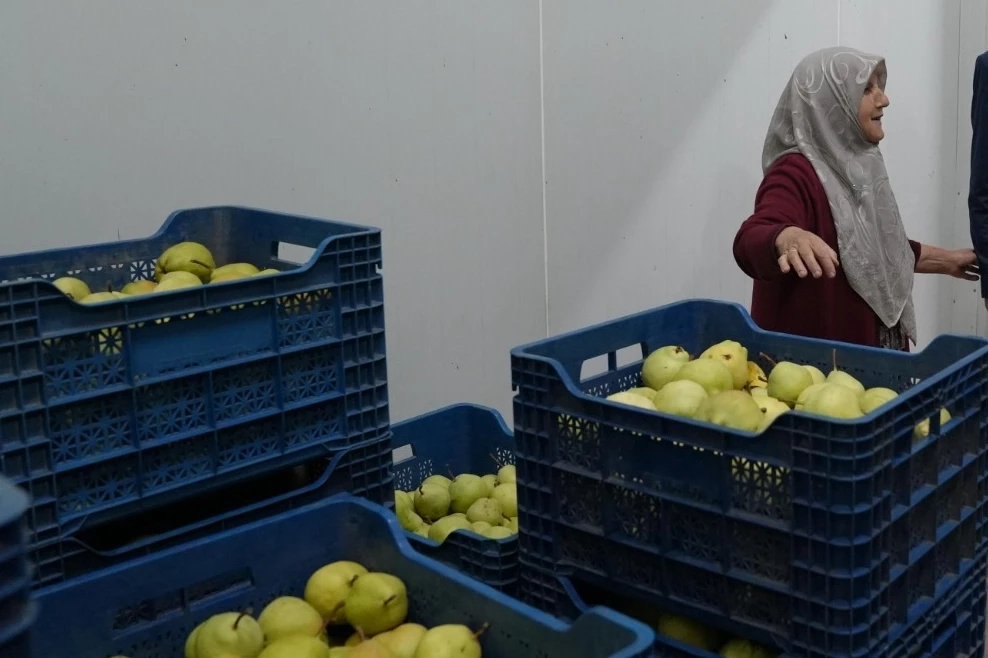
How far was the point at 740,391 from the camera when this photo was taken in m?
1.43

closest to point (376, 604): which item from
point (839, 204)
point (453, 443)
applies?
point (453, 443)

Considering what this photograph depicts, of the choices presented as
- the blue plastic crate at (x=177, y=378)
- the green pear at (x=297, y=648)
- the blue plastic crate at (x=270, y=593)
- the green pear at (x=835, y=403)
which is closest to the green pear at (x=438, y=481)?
the blue plastic crate at (x=177, y=378)

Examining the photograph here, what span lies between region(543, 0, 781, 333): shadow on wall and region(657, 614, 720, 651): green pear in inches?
76.8

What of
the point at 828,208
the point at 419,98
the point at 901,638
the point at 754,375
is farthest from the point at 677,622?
the point at 419,98

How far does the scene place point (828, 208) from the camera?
2.61 m

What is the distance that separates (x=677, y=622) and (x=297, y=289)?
0.69 metres

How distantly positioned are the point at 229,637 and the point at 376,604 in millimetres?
191

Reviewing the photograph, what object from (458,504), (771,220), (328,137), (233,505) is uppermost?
(328,137)

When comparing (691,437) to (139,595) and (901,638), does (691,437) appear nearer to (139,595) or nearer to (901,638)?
(901,638)

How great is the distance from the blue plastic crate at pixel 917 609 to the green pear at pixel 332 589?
9.6 inches

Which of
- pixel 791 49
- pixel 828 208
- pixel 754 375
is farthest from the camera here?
pixel 791 49

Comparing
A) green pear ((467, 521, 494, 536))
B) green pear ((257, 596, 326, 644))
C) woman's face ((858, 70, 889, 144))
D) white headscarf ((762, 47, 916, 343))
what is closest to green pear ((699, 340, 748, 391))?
green pear ((467, 521, 494, 536))

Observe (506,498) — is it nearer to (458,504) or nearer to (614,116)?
(458,504)

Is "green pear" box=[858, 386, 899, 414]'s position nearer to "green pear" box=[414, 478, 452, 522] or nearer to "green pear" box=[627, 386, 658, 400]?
"green pear" box=[627, 386, 658, 400]
